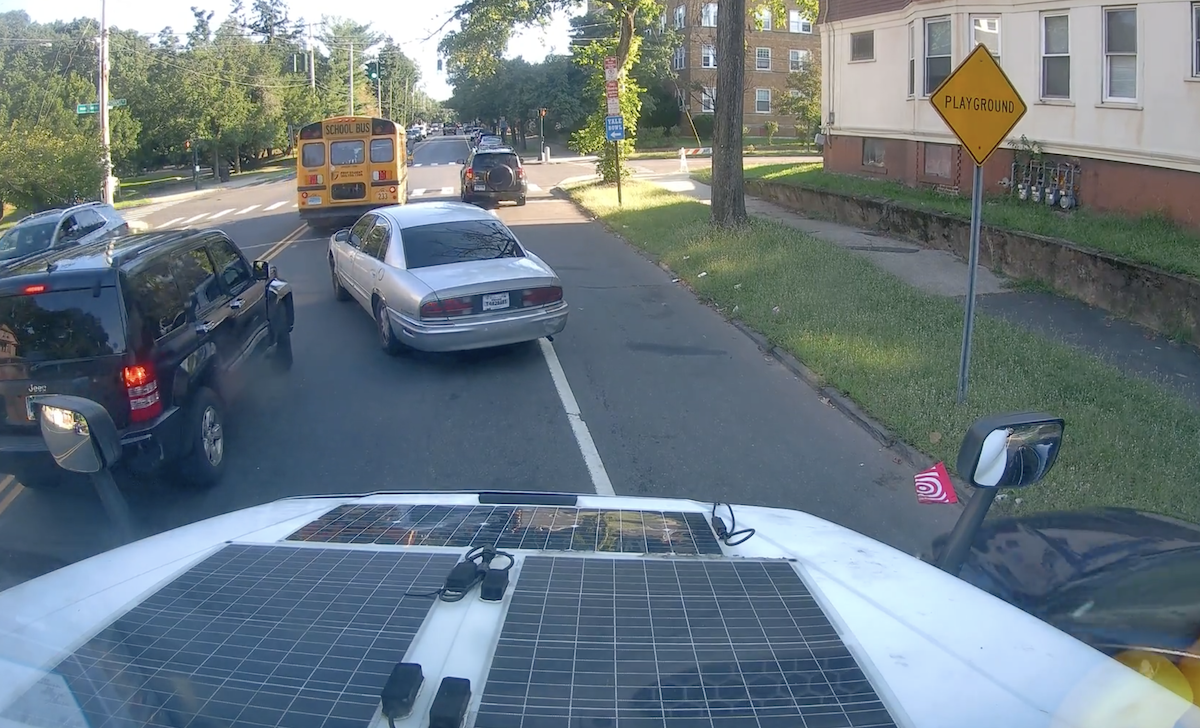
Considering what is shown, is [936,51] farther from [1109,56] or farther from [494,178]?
[494,178]

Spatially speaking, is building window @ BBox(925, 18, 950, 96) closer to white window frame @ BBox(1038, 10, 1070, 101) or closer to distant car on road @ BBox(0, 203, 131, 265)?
white window frame @ BBox(1038, 10, 1070, 101)

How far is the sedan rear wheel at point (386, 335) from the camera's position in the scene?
35.9 feet

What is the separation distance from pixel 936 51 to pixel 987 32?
162cm

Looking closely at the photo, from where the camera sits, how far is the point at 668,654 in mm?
2234

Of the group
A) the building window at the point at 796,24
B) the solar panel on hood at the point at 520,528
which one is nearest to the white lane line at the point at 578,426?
the solar panel on hood at the point at 520,528

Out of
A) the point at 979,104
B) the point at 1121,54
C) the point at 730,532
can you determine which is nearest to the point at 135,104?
the point at 1121,54

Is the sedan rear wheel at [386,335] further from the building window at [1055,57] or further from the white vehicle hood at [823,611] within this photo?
the building window at [1055,57]

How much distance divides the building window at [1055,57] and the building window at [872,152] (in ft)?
21.9

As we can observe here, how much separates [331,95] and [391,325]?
66.9 meters

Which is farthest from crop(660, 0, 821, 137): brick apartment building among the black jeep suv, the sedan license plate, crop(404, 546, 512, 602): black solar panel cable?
crop(404, 546, 512, 602): black solar panel cable

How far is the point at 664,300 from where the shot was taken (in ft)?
46.8

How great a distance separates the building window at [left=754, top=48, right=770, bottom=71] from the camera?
60250 millimetres

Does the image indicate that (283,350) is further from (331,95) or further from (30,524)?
(331,95)

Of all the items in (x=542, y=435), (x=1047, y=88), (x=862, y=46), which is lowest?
(x=542, y=435)
